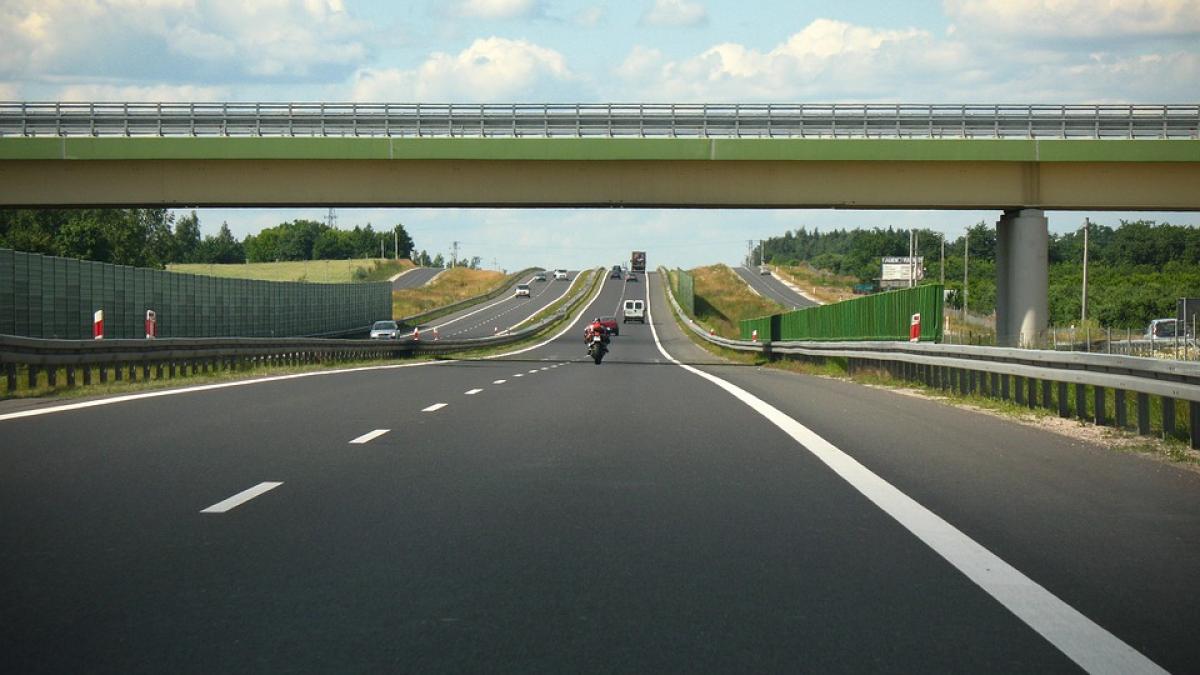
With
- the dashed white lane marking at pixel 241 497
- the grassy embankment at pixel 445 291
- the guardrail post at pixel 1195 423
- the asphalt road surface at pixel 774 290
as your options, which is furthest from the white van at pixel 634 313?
the dashed white lane marking at pixel 241 497

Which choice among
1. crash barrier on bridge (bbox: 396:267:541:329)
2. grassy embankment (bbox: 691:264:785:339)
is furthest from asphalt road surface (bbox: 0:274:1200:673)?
grassy embankment (bbox: 691:264:785:339)

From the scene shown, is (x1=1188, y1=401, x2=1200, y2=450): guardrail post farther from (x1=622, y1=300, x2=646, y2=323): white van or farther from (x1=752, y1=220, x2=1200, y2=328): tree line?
(x1=622, y1=300, x2=646, y2=323): white van

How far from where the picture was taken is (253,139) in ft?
145

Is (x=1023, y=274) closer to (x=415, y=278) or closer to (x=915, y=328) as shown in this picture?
(x=915, y=328)

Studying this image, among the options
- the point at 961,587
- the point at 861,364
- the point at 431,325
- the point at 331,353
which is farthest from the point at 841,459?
the point at 431,325

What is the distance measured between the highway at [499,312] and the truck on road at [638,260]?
8.44 meters

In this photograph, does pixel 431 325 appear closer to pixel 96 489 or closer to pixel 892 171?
pixel 892 171

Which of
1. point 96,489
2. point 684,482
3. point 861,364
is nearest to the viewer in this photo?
point 96,489

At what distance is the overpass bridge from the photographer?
43719mm

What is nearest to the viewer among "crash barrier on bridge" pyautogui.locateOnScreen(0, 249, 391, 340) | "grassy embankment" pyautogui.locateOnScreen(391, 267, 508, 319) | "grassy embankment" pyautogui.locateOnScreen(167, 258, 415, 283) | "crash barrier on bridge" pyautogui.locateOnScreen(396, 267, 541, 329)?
"crash barrier on bridge" pyautogui.locateOnScreen(0, 249, 391, 340)

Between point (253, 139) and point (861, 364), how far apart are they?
21.4 meters

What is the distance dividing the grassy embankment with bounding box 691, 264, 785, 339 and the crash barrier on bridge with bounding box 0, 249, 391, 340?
49.2m

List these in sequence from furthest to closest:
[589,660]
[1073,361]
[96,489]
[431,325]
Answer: [431,325] → [1073,361] → [96,489] → [589,660]

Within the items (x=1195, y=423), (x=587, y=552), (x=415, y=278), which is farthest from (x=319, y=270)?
(x=587, y=552)
